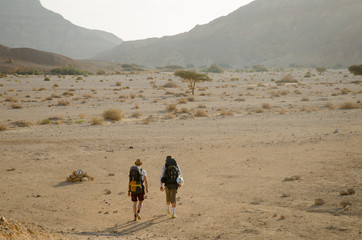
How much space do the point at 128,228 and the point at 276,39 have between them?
146 m

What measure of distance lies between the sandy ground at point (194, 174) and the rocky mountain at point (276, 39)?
112m

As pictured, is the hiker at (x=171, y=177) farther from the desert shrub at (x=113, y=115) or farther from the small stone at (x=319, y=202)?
the desert shrub at (x=113, y=115)

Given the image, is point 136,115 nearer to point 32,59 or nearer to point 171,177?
point 171,177

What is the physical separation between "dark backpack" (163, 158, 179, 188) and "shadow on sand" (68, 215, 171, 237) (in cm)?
82

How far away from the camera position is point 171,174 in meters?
7.38

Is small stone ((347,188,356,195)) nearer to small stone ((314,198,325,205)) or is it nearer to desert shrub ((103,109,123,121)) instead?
small stone ((314,198,325,205))

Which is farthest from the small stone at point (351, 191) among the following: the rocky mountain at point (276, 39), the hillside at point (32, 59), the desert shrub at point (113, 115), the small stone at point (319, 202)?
the rocky mountain at point (276, 39)

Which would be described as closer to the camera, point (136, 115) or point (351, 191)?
point (351, 191)

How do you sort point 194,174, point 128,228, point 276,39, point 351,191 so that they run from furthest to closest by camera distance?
point 276,39 < point 194,174 < point 351,191 < point 128,228

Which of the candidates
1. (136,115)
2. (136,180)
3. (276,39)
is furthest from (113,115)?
(276,39)

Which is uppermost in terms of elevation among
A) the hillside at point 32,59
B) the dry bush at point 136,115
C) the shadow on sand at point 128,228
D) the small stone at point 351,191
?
the hillside at point 32,59

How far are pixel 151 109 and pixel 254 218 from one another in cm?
1922

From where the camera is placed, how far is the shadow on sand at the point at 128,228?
6.73 metres

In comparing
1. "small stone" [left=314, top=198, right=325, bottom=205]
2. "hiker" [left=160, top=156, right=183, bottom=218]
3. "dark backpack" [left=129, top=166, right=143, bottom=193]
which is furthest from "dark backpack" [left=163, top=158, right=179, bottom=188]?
"small stone" [left=314, top=198, right=325, bottom=205]
